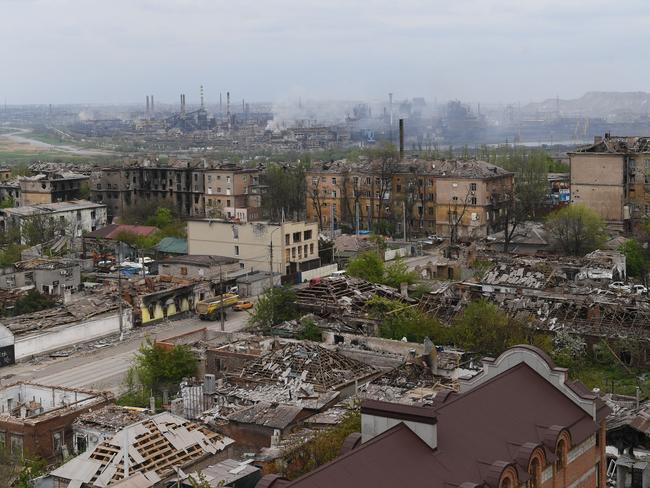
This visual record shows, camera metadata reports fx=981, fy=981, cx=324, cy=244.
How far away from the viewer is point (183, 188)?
220 feet

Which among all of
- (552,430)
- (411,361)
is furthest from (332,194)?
(552,430)

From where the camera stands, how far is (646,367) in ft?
92.6

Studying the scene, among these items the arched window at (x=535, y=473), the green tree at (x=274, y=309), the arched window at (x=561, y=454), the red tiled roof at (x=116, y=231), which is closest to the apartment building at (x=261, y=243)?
the red tiled roof at (x=116, y=231)

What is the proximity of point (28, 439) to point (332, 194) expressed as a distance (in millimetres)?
42702

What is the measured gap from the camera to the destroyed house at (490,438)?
40.7ft

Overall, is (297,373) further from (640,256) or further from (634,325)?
(640,256)

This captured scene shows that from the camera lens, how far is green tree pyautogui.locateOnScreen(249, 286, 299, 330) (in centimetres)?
3359

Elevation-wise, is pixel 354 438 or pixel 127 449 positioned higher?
pixel 354 438

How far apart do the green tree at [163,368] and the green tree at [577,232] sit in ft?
83.8

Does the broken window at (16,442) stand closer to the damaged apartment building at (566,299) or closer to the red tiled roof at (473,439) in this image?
the red tiled roof at (473,439)

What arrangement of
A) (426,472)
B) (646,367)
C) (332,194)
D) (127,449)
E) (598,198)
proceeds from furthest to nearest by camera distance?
(332,194) → (598,198) → (646,367) → (127,449) → (426,472)

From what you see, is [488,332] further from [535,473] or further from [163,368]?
[535,473]

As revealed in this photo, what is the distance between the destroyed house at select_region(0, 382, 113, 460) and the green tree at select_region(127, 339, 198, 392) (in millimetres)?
2425

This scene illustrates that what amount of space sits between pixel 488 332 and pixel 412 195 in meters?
32.0
